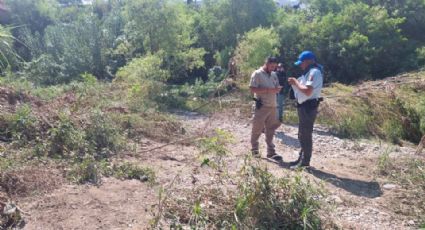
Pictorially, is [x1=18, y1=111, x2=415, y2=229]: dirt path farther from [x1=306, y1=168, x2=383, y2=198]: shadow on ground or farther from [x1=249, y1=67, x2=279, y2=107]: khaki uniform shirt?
[x1=249, y1=67, x2=279, y2=107]: khaki uniform shirt

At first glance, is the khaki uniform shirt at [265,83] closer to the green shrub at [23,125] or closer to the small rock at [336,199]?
the small rock at [336,199]

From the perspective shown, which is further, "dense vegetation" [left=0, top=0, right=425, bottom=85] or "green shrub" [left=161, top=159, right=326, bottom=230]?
"dense vegetation" [left=0, top=0, right=425, bottom=85]

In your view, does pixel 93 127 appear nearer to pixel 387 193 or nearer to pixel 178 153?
pixel 178 153

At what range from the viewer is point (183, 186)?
4.88 metres

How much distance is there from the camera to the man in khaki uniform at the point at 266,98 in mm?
5789

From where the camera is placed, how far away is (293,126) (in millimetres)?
8859

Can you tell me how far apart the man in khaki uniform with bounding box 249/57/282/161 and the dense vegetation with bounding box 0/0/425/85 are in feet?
18.0

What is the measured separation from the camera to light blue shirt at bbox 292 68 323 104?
521cm

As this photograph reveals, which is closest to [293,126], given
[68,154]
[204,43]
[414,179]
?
[414,179]

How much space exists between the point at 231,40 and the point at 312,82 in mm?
10651

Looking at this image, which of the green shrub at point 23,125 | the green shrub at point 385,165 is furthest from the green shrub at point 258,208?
the green shrub at point 23,125

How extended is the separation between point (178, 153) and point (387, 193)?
9.82 ft

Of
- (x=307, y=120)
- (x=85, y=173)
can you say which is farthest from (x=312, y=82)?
(x=85, y=173)

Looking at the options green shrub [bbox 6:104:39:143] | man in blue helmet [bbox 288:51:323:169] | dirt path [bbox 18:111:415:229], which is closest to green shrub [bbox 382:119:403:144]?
dirt path [bbox 18:111:415:229]
